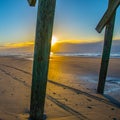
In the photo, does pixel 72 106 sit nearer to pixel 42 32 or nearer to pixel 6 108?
pixel 6 108

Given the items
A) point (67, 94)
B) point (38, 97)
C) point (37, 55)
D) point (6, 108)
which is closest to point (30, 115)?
point (38, 97)

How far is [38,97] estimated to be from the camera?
11.5 ft

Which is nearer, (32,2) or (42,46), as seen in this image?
(42,46)

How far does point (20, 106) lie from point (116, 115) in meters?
1.90

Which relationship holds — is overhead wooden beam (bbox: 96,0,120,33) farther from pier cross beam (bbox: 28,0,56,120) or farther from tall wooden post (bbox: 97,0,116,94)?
pier cross beam (bbox: 28,0,56,120)

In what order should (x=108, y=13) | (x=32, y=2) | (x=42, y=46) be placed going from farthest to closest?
(x=108, y=13), (x=32, y=2), (x=42, y=46)

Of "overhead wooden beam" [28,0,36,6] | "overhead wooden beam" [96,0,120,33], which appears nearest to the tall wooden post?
"overhead wooden beam" [96,0,120,33]

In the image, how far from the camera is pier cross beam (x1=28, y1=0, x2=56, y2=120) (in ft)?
10.7

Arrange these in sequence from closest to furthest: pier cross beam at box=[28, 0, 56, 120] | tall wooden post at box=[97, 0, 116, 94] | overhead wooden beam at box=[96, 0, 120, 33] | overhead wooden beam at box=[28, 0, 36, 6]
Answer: pier cross beam at box=[28, 0, 56, 120] < overhead wooden beam at box=[28, 0, 36, 6] < overhead wooden beam at box=[96, 0, 120, 33] < tall wooden post at box=[97, 0, 116, 94]

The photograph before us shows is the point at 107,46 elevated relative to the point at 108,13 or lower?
lower

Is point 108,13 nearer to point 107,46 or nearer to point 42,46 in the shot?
point 107,46

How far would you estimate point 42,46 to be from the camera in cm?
329

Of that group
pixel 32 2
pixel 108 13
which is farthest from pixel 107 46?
pixel 32 2

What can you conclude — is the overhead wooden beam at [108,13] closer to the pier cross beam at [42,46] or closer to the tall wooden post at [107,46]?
the tall wooden post at [107,46]
